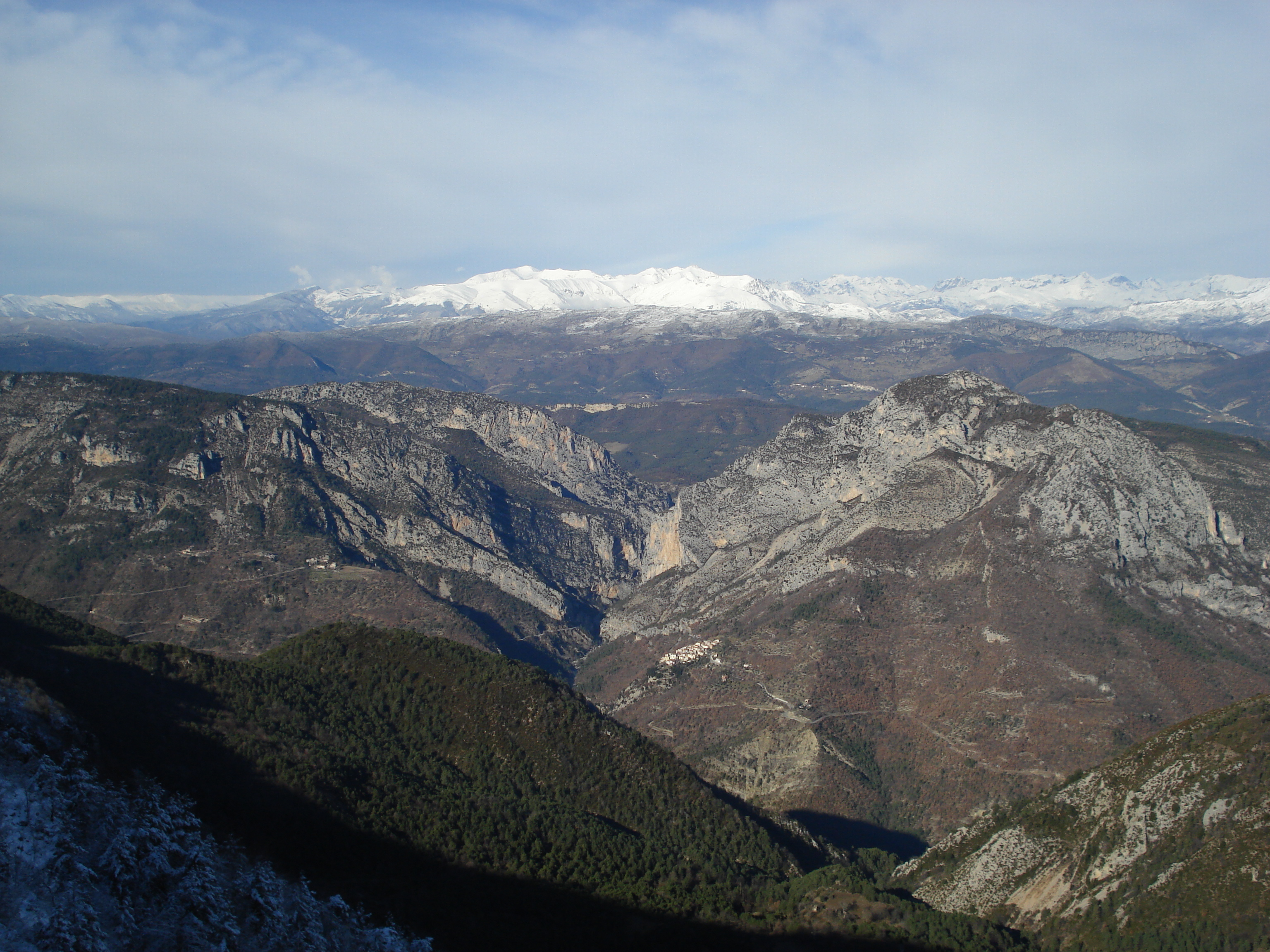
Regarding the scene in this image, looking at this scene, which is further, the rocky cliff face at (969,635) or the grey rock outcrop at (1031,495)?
the grey rock outcrop at (1031,495)

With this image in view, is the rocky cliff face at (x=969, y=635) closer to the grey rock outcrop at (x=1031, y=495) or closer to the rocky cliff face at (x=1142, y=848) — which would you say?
the grey rock outcrop at (x=1031, y=495)

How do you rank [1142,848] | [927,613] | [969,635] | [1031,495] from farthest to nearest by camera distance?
1. [1031,495]
2. [927,613]
3. [969,635]
4. [1142,848]

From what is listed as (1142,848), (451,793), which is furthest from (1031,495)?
(451,793)

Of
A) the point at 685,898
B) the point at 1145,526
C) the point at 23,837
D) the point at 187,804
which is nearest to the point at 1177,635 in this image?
the point at 1145,526

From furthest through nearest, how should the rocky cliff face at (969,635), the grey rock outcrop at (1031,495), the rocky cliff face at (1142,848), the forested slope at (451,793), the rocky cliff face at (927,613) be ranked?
the grey rock outcrop at (1031,495)
the rocky cliff face at (927,613)
the rocky cliff face at (969,635)
the rocky cliff face at (1142,848)
the forested slope at (451,793)

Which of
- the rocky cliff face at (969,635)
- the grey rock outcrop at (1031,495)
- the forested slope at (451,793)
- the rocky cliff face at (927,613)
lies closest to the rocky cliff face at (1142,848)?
the forested slope at (451,793)

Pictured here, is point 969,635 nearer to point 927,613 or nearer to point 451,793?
point 927,613
